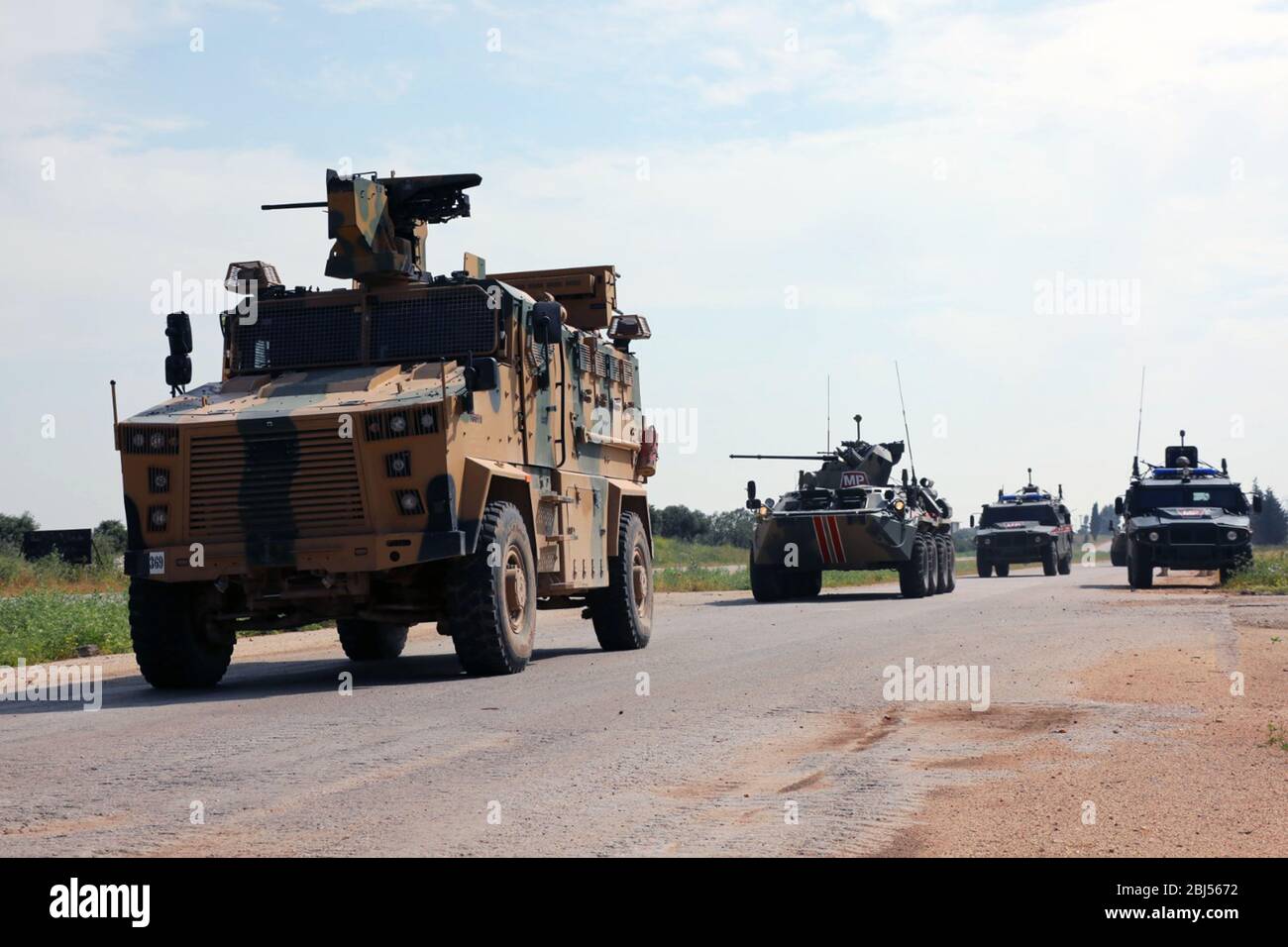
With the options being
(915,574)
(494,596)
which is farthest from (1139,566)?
(494,596)

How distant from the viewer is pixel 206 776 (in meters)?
7.96

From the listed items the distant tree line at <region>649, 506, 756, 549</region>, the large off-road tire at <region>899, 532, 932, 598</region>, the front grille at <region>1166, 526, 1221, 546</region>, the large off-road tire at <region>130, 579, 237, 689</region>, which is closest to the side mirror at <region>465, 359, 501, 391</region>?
the large off-road tire at <region>130, 579, 237, 689</region>

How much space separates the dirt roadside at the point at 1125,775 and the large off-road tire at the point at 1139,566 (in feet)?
54.4

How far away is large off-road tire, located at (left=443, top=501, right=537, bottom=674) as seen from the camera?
482 inches

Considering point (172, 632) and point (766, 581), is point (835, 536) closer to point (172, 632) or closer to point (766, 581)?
point (766, 581)

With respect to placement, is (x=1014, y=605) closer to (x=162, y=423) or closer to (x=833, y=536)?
(x=833, y=536)

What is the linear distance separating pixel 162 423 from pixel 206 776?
4.61 metres

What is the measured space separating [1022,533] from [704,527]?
139 ft

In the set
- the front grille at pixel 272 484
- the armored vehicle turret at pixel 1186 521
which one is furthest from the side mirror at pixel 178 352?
the armored vehicle turret at pixel 1186 521

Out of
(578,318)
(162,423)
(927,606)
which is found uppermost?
(578,318)

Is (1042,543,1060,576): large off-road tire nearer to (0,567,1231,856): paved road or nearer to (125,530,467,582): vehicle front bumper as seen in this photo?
(0,567,1231,856): paved road

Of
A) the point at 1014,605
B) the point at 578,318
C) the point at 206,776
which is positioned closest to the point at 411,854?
the point at 206,776

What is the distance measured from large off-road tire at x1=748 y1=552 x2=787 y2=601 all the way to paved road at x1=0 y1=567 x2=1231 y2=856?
465 inches

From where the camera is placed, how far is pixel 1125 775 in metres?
7.79
